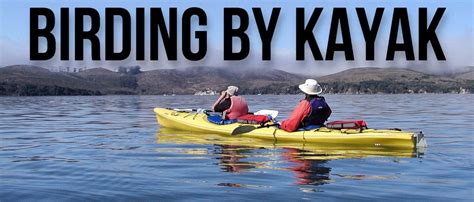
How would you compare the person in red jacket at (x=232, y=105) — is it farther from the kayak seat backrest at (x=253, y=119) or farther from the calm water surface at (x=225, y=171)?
the calm water surface at (x=225, y=171)

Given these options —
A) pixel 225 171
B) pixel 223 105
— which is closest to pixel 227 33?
pixel 223 105

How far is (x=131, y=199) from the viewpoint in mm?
8734

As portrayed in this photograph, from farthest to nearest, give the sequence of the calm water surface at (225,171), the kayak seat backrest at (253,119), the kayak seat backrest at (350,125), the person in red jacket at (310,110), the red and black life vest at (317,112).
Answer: the kayak seat backrest at (253,119)
the kayak seat backrest at (350,125)
the red and black life vest at (317,112)
the person in red jacket at (310,110)
the calm water surface at (225,171)

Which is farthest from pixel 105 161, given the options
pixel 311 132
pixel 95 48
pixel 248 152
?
pixel 95 48

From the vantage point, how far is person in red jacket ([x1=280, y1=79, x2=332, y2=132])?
16.0 meters

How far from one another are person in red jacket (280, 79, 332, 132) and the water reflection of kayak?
25.6 inches

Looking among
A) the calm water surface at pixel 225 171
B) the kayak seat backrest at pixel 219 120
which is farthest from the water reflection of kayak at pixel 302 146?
the kayak seat backrest at pixel 219 120

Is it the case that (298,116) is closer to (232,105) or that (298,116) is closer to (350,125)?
(350,125)

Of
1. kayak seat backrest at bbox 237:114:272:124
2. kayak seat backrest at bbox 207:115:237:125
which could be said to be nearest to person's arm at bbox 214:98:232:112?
kayak seat backrest at bbox 207:115:237:125

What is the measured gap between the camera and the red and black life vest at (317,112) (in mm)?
16203

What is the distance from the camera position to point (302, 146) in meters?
15.8

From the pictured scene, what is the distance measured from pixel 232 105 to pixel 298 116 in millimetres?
3542

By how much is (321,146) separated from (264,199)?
23.5 feet

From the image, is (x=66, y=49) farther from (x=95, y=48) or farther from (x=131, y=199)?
(x=131, y=199)
